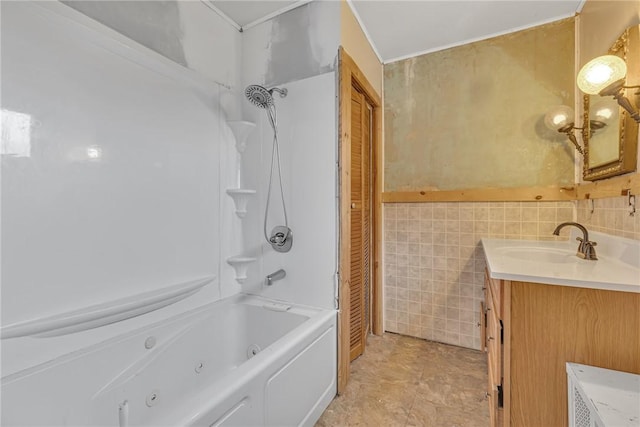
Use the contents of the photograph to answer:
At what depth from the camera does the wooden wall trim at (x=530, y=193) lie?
1.24 metres

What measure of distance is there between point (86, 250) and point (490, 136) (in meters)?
2.66

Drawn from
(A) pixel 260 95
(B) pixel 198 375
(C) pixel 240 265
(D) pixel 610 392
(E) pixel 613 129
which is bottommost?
(B) pixel 198 375

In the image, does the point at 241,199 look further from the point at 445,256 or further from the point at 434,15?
the point at 434,15

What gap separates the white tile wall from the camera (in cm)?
201

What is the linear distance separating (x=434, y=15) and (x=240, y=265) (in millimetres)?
2262

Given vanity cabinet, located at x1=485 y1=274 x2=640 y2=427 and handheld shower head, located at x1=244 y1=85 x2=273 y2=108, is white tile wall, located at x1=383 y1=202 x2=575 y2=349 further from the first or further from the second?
handheld shower head, located at x1=244 y1=85 x2=273 y2=108

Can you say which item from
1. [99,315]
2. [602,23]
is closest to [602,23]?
[602,23]

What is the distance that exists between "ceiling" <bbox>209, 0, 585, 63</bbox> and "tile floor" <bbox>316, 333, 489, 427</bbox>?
2502 millimetres

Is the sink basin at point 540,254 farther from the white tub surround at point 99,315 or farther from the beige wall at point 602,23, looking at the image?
the white tub surround at point 99,315

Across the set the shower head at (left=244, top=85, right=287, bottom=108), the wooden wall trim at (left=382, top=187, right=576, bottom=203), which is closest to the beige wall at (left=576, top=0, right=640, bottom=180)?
the wooden wall trim at (left=382, top=187, right=576, bottom=203)

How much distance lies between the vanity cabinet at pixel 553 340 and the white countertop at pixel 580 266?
0.06 m

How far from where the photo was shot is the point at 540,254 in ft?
4.98

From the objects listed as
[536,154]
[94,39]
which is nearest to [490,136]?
[536,154]

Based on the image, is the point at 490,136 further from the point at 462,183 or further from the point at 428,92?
the point at 428,92
